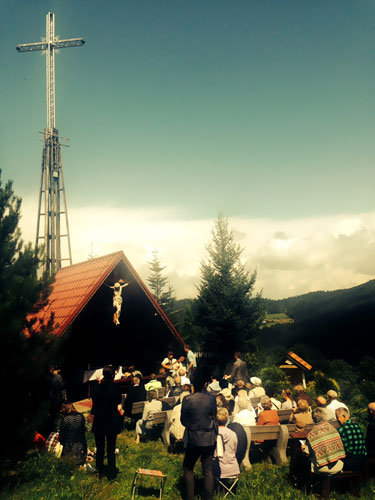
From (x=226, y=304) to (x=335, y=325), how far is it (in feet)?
20.7

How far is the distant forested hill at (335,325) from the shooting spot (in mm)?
16797

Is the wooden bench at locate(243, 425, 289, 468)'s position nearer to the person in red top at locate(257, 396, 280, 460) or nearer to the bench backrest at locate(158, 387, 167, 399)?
the person in red top at locate(257, 396, 280, 460)

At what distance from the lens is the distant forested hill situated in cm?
1680

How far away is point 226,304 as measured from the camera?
22641 mm

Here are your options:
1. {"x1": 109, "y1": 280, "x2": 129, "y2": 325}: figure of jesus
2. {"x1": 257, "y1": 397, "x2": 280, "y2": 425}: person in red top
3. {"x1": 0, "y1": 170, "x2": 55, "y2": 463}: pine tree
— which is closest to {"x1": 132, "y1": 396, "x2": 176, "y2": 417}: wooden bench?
{"x1": 257, "y1": 397, "x2": 280, "y2": 425}: person in red top

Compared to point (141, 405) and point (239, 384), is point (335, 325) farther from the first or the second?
point (141, 405)

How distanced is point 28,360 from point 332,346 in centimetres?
1554

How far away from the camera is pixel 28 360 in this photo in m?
5.88

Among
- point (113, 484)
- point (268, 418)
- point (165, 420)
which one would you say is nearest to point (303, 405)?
point (268, 418)

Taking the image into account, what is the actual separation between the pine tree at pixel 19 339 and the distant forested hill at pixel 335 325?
13.6 meters

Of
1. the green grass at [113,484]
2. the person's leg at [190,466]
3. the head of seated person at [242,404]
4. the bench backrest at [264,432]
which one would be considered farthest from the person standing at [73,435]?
the head of seated person at [242,404]

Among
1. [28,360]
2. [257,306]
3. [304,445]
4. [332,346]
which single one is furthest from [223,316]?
[28,360]

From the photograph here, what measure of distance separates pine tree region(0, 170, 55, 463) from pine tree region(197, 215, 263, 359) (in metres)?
16.9

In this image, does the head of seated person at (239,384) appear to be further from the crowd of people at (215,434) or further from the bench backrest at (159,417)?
the bench backrest at (159,417)
